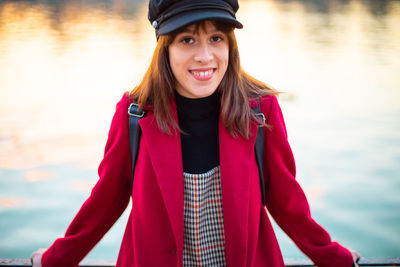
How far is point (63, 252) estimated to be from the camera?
1.48 metres

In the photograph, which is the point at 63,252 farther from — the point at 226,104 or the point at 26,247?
the point at 26,247

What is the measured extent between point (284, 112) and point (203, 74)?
607 cm

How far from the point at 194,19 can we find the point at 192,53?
14 cm

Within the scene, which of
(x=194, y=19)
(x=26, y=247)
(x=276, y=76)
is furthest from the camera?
(x=276, y=76)

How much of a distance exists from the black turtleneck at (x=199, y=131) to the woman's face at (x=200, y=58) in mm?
77

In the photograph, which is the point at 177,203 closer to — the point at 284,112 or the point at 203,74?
the point at 203,74

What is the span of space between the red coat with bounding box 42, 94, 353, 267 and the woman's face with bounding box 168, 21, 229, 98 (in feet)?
0.48

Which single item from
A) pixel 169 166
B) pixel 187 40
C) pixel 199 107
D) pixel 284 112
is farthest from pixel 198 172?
pixel 284 112

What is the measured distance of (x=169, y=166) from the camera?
1420mm

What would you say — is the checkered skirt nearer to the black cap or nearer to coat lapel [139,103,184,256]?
coat lapel [139,103,184,256]

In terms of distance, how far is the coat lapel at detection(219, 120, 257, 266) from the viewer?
4.57 feet

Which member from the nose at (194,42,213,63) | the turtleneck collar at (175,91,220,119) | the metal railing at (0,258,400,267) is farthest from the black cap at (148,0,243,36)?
the metal railing at (0,258,400,267)

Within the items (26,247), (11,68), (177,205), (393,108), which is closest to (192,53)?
(177,205)

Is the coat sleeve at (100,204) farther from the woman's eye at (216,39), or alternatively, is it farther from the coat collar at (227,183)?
the woman's eye at (216,39)
